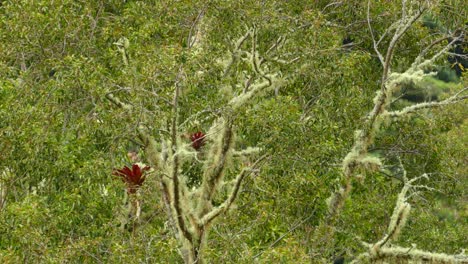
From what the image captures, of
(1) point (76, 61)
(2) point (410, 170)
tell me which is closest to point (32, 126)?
(1) point (76, 61)

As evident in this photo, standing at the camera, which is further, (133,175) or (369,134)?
(369,134)

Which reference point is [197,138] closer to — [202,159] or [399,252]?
[202,159]

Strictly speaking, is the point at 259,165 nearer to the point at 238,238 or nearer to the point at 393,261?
the point at 238,238

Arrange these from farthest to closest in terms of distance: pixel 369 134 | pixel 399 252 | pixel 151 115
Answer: pixel 369 134 < pixel 399 252 < pixel 151 115

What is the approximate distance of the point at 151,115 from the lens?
397 inches

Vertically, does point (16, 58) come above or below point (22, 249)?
above

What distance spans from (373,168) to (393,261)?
3.90ft

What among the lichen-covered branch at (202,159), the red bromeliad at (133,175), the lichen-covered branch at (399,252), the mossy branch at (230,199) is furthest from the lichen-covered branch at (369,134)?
the red bromeliad at (133,175)

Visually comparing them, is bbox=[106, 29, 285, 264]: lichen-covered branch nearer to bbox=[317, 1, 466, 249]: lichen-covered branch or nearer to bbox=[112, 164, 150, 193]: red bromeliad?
bbox=[112, 164, 150, 193]: red bromeliad

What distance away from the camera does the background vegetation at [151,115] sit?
9922mm

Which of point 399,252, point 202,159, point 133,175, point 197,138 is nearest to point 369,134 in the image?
point 399,252

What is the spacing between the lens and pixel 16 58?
11477mm

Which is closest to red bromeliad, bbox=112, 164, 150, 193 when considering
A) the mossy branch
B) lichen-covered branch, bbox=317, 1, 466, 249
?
the mossy branch

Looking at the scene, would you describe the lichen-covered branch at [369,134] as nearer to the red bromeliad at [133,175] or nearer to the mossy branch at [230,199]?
the mossy branch at [230,199]
